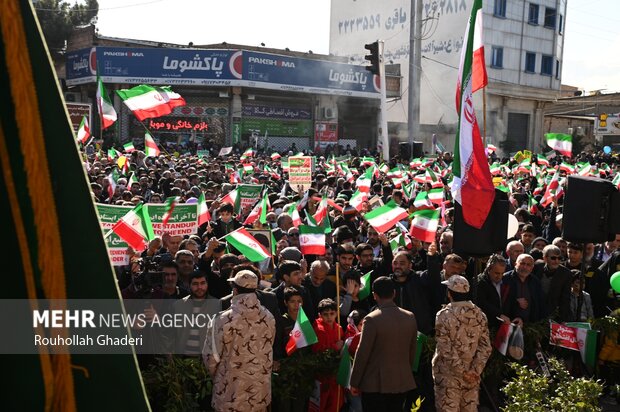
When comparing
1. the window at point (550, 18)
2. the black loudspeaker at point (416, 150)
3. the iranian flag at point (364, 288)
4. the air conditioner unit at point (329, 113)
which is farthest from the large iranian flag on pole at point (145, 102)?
the window at point (550, 18)

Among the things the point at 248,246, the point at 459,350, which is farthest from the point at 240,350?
the point at 248,246

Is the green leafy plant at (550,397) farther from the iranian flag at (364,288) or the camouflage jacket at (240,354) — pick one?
the iranian flag at (364,288)

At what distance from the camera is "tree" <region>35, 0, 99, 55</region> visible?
44.0 metres

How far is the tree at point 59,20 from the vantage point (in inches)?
1732

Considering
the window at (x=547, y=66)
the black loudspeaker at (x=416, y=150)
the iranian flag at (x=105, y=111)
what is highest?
the window at (x=547, y=66)

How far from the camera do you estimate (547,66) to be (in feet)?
165

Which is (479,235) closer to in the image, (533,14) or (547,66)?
(533,14)

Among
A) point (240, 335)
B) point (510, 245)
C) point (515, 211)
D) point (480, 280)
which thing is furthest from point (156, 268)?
point (515, 211)

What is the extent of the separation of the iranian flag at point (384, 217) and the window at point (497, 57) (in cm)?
3902

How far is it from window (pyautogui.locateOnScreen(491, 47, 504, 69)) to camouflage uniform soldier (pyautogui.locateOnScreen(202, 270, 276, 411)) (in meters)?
43.4

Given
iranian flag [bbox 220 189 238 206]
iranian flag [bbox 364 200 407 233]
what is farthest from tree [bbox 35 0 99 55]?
iranian flag [bbox 364 200 407 233]

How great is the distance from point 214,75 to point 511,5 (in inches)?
840

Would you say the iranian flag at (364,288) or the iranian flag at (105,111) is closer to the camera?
the iranian flag at (364,288)

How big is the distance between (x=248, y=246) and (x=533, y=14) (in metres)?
45.9
